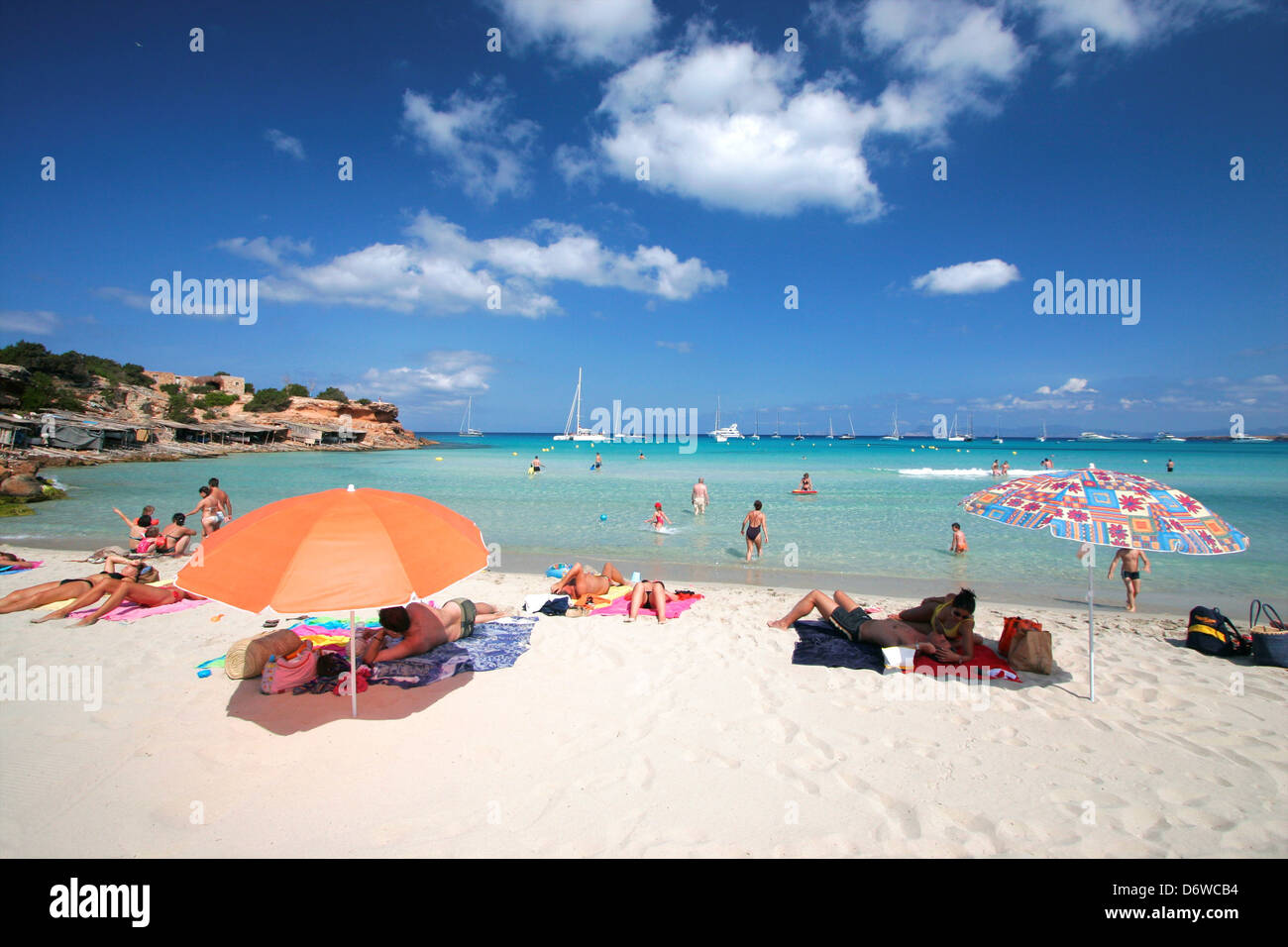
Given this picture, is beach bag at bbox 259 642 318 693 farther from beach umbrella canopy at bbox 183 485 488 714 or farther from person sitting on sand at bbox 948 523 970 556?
person sitting on sand at bbox 948 523 970 556

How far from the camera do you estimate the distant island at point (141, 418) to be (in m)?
33.0

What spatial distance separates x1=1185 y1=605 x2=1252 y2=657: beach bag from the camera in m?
6.26

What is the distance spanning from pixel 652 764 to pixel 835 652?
2961mm

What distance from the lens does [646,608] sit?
25.5 feet

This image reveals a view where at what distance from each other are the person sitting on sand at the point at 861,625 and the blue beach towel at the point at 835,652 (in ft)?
0.33

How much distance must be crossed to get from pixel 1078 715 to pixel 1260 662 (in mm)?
3169

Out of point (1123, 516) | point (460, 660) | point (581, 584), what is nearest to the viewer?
point (1123, 516)

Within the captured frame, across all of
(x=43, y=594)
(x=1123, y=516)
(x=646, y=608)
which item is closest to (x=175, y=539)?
(x=43, y=594)

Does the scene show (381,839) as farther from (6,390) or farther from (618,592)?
(6,390)

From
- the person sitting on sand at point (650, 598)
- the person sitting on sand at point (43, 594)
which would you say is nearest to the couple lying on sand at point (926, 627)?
the person sitting on sand at point (650, 598)

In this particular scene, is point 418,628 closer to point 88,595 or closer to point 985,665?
point 88,595

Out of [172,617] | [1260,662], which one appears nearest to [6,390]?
[172,617]

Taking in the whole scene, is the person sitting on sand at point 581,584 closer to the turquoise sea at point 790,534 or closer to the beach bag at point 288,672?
the turquoise sea at point 790,534
